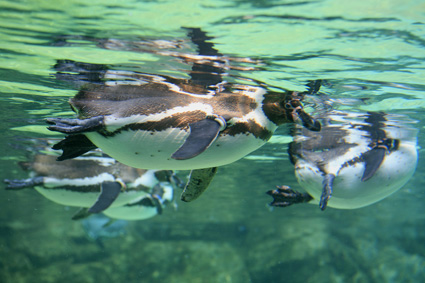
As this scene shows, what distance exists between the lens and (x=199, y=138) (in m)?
2.91

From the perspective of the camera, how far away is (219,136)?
130 inches

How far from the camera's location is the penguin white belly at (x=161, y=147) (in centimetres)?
325

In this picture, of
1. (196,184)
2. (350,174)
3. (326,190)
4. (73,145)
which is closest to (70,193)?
(73,145)

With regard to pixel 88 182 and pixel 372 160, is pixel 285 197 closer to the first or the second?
pixel 372 160

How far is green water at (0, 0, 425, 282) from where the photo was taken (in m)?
4.06

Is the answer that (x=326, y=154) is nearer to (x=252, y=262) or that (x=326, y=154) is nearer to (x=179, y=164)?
(x=179, y=164)

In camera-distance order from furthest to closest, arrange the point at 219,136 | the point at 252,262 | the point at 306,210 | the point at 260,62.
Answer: the point at 306,210
the point at 252,262
the point at 260,62
the point at 219,136

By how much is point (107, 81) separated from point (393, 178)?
5.36 m

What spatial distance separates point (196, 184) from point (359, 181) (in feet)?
10.0

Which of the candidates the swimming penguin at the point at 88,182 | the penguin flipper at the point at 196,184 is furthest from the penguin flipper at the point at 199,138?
the swimming penguin at the point at 88,182

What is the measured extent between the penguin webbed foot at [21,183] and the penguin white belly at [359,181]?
5466 mm

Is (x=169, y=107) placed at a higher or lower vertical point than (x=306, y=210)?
higher

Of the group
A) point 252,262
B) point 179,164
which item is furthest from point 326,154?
point 252,262

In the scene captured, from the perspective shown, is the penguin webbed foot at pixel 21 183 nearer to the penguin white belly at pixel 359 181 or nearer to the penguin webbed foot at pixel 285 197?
the penguin webbed foot at pixel 285 197
